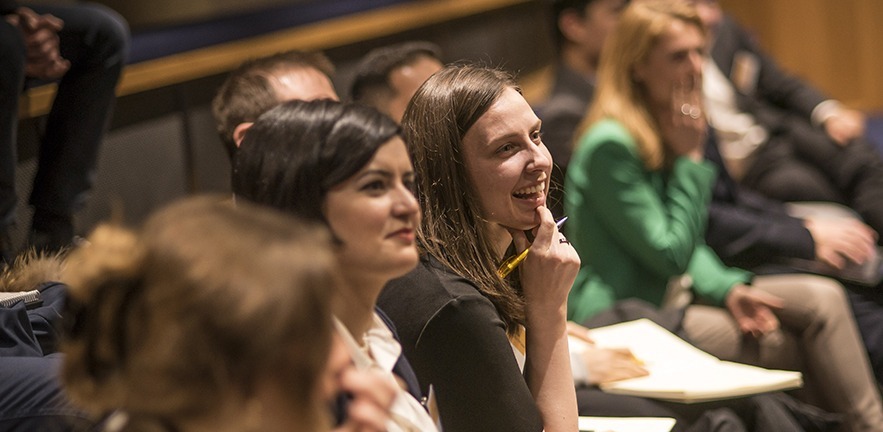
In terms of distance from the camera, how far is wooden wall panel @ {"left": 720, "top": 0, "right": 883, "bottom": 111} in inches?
259

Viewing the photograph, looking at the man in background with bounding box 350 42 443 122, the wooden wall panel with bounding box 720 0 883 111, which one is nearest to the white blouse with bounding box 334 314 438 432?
the man in background with bounding box 350 42 443 122

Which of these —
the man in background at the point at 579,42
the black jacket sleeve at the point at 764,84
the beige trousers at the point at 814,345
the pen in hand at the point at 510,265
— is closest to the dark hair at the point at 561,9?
the man in background at the point at 579,42

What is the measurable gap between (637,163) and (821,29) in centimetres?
436

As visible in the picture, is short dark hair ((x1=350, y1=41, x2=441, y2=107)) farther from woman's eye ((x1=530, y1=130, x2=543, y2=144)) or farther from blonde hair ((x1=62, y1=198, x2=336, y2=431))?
blonde hair ((x1=62, y1=198, x2=336, y2=431))

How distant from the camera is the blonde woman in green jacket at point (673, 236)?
2754 millimetres

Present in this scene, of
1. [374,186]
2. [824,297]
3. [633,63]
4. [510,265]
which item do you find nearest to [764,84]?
[633,63]

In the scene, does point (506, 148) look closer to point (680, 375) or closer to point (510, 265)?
point (510, 265)

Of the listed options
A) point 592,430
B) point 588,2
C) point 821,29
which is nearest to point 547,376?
point 592,430

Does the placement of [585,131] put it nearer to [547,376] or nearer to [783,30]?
[547,376]

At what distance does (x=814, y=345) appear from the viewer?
2795mm

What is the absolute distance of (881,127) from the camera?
6.09 meters

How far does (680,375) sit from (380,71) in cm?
114

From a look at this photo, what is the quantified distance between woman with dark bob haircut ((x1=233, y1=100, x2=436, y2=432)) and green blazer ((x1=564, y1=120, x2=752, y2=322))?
145 cm

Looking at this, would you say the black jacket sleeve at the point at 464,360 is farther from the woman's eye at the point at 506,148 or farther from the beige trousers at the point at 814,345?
the beige trousers at the point at 814,345
